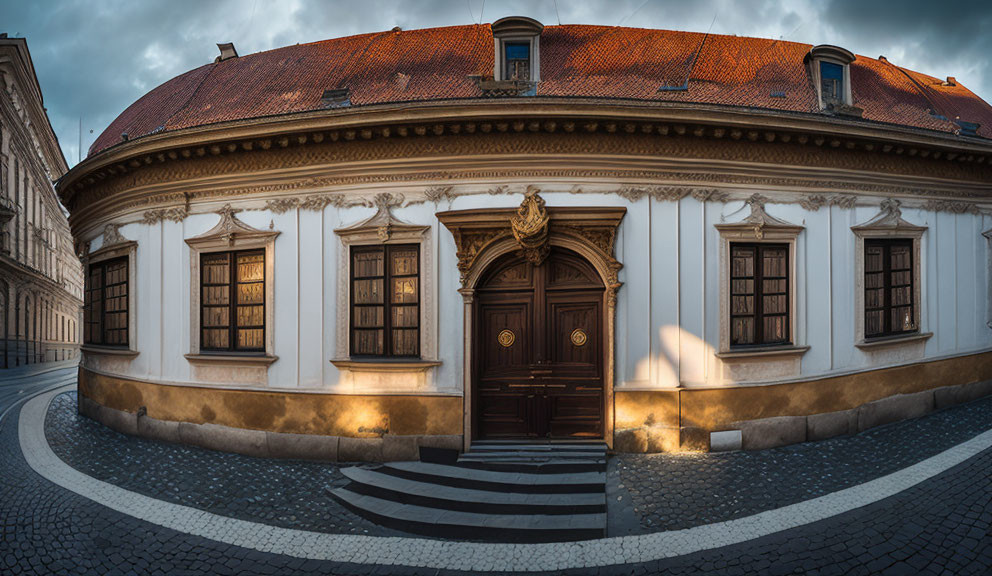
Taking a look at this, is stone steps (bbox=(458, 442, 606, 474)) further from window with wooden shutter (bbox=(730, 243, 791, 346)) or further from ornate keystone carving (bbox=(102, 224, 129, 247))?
ornate keystone carving (bbox=(102, 224, 129, 247))

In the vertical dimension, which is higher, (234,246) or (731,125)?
(731,125)

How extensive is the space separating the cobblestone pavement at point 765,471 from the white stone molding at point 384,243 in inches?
148

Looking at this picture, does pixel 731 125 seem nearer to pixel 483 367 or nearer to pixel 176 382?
pixel 483 367

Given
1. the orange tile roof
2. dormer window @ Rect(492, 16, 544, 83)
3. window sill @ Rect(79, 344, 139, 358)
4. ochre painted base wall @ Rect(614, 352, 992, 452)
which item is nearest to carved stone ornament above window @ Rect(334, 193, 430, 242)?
the orange tile roof

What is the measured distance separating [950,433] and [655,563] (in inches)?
277

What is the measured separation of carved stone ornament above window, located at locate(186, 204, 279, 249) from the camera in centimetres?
820

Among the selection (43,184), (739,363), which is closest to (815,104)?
(739,363)

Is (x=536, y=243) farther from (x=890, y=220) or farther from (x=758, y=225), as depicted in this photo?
(x=890, y=220)

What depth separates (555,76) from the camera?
8617mm

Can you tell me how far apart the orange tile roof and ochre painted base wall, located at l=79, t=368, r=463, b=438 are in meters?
5.14

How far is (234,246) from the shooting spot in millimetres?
8398

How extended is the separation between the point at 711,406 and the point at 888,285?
16.4 ft

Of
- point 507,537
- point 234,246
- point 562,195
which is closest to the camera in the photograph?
point 507,537

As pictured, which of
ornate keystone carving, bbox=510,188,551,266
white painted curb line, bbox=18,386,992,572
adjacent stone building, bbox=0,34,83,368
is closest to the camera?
white painted curb line, bbox=18,386,992,572
